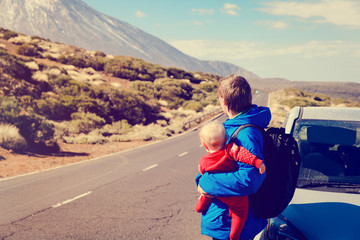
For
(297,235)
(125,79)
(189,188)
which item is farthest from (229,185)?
(125,79)

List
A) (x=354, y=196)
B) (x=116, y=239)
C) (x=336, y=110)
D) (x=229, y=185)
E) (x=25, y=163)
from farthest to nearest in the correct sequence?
(x=25, y=163) < (x=116, y=239) < (x=336, y=110) < (x=354, y=196) < (x=229, y=185)

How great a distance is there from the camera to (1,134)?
13.9 m

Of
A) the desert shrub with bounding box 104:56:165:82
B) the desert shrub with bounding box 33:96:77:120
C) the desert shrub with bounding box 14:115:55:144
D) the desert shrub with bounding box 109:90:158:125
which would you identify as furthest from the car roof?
the desert shrub with bounding box 104:56:165:82

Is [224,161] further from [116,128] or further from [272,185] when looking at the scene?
[116,128]

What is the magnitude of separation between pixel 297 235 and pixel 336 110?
2.23 metres

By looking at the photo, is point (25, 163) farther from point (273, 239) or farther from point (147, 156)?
point (273, 239)

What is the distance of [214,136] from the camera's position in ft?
7.85

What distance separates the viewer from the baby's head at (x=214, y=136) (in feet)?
7.87

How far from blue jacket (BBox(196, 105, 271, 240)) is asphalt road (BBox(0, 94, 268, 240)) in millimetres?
2950

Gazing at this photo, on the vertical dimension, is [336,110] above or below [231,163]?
above

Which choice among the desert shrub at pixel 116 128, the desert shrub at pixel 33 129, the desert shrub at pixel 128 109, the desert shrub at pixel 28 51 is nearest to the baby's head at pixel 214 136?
the desert shrub at pixel 33 129

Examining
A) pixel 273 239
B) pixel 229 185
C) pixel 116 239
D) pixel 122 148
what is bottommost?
pixel 122 148

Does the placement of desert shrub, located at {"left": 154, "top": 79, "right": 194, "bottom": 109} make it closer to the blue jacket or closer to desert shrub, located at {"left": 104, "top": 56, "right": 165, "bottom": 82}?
desert shrub, located at {"left": 104, "top": 56, "right": 165, "bottom": 82}

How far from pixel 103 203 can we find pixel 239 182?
541 cm
